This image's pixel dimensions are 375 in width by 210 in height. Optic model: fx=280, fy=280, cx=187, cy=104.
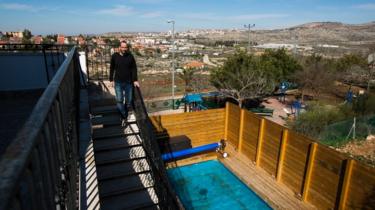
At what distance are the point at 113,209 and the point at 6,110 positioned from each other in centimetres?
397

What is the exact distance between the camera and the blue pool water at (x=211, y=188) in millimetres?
9484

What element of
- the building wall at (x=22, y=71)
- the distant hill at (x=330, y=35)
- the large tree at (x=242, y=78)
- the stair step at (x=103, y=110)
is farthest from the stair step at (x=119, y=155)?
the distant hill at (x=330, y=35)

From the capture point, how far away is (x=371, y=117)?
13.2 m

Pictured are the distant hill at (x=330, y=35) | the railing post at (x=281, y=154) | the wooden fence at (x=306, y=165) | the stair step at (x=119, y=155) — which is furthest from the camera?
the distant hill at (x=330, y=35)

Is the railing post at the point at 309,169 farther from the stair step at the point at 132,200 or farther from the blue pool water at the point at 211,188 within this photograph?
the stair step at the point at 132,200

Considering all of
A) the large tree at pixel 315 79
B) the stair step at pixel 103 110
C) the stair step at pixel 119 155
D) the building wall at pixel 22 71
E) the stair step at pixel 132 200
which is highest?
the building wall at pixel 22 71

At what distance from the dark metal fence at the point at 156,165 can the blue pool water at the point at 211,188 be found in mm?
4961

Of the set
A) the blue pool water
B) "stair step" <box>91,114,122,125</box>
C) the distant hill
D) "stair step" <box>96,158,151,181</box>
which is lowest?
the blue pool water

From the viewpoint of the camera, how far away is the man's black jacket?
6.10m

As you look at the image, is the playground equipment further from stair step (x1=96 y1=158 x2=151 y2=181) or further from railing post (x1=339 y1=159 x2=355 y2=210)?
stair step (x1=96 y1=158 x2=151 y2=181)

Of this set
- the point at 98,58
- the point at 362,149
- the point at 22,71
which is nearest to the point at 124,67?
the point at 22,71

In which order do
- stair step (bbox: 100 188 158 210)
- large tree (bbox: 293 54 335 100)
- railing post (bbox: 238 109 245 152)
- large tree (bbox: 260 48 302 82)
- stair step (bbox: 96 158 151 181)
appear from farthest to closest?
1. large tree (bbox: 260 48 302 82)
2. large tree (bbox: 293 54 335 100)
3. railing post (bbox: 238 109 245 152)
4. stair step (bbox: 96 158 151 181)
5. stair step (bbox: 100 188 158 210)

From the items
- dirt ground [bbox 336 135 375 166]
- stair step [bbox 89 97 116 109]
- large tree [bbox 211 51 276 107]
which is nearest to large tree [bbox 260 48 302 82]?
large tree [bbox 211 51 276 107]

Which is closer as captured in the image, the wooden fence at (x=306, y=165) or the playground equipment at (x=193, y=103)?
the wooden fence at (x=306, y=165)
